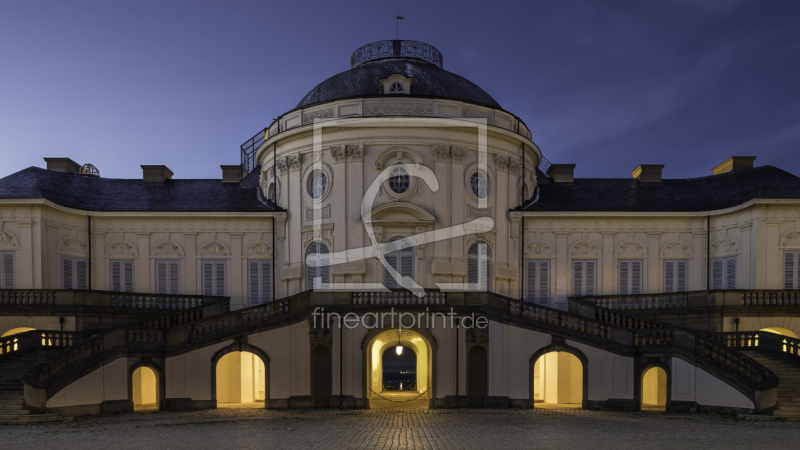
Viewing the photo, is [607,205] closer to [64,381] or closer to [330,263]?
[330,263]

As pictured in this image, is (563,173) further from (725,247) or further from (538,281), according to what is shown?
(725,247)

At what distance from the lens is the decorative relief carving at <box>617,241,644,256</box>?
105ft

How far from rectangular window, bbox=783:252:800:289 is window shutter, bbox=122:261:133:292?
30.4 metres

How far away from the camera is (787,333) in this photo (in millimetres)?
26828

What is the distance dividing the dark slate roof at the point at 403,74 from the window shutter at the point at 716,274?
507 inches

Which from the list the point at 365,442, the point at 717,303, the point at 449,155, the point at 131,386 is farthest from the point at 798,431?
the point at 131,386

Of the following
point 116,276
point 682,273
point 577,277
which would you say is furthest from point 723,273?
point 116,276

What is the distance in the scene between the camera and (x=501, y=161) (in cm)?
3086

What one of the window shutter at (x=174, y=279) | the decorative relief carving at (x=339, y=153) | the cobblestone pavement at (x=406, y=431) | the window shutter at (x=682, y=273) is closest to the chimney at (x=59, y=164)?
the window shutter at (x=174, y=279)

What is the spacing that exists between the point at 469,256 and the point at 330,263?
21.1 feet

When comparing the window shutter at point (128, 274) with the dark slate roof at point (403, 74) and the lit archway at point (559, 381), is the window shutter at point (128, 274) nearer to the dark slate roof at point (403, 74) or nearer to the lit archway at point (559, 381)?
the dark slate roof at point (403, 74)

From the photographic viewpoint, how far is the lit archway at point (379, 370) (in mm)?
26188

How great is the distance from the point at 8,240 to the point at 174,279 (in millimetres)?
7321

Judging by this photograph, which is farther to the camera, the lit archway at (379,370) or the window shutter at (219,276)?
the window shutter at (219,276)
